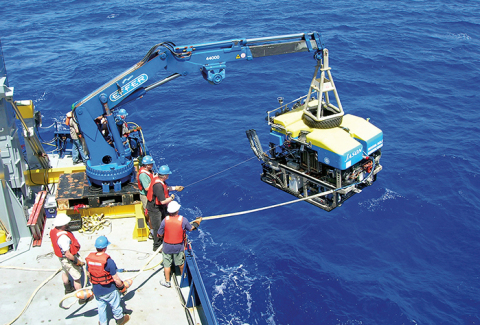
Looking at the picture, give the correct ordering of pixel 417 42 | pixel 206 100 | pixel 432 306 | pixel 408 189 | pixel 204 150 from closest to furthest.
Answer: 1. pixel 432 306
2. pixel 408 189
3. pixel 204 150
4. pixel 206 100
5. pixel 417 42

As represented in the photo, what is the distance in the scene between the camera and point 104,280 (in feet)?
27.5

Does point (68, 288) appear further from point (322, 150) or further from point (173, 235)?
point (322, 150)

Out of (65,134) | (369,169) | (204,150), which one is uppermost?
(65,134)

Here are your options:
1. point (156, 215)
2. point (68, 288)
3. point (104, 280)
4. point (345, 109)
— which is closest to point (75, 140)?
point (156, 215)

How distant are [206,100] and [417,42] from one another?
54.8 ft

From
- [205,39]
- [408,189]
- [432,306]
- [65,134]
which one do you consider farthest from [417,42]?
[65,134]

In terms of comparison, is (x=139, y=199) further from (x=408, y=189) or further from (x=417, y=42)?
(x=417, y=42)

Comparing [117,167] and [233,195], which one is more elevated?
[117,167]

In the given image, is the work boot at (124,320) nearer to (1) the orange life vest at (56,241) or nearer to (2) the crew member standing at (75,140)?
(1) the orange life vest at (56,241)

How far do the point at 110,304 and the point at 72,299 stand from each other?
150cm

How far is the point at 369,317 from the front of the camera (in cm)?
1349

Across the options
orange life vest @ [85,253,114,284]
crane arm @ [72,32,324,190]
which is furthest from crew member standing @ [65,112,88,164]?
orange life vest @ [85,253,114,284]

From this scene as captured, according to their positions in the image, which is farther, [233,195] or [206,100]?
[206,100]

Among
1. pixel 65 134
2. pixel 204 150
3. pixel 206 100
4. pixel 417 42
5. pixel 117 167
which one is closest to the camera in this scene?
pixel 117 167
